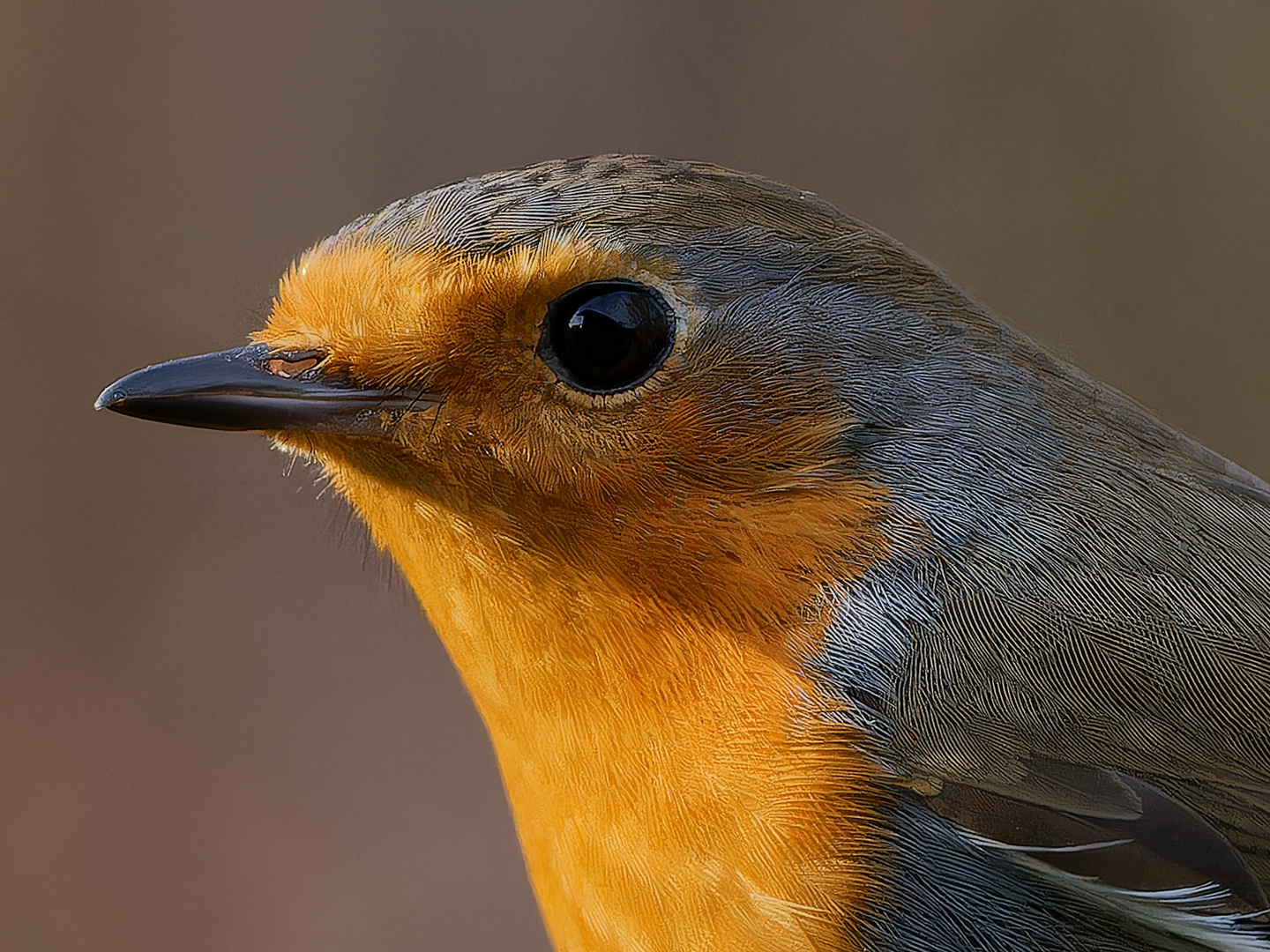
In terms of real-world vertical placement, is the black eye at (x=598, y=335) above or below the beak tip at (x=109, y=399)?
above

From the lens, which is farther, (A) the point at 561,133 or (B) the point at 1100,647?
(A) the point at 561,133

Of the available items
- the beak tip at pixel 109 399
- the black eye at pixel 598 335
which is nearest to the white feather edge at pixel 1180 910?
the black eye at pixel 598 335

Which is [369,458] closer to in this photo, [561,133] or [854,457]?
[854,457]

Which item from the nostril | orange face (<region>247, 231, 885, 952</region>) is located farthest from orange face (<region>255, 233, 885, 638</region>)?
the nostril

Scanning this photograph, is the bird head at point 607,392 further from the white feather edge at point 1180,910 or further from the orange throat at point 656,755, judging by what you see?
the white feather edge at point 1180,910

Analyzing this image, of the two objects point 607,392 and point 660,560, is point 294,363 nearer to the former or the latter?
point 607,392

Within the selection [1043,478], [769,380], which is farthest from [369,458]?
[1043,478]
